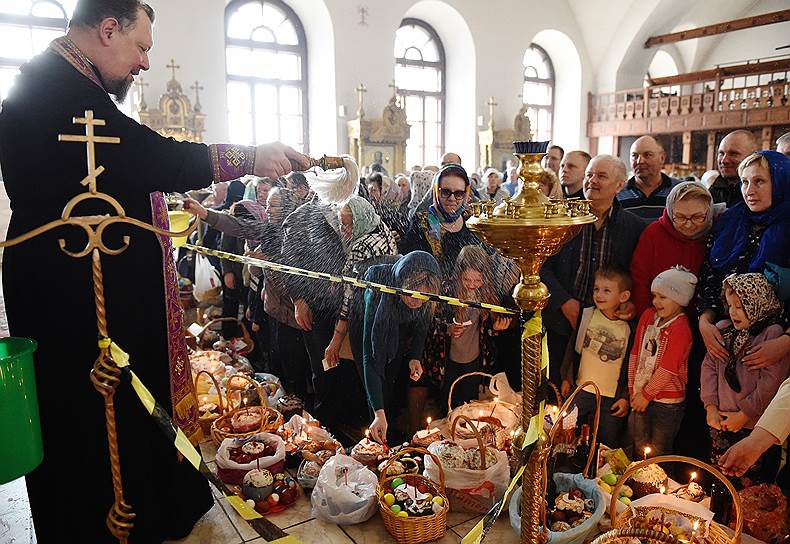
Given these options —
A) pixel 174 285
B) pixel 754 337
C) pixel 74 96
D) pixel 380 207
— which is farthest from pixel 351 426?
pixel 74 96

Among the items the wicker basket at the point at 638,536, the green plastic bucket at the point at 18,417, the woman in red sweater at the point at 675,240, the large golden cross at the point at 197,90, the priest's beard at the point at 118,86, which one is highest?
the large golden cross at the point at 197,90

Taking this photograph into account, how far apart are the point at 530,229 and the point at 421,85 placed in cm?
1439

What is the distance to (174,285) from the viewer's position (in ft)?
7.37

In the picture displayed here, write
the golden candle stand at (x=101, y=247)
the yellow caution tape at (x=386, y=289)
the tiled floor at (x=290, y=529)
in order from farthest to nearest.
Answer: the tiled floor at (x=290, y=529)
the yellow caution tape at (x=386, y=289)
the golden candle stand at (x=101, y=247)

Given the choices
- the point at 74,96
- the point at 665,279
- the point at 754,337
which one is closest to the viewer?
the point at 74,96

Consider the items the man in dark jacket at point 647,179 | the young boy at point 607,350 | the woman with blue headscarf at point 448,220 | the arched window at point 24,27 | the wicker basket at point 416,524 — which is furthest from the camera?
the arched window at point 24,27

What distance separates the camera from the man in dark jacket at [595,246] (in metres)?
3.21

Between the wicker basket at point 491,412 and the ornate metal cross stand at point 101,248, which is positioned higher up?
the ornate metal cross stand at point 101,248

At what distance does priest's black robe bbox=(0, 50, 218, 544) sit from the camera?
190 cm

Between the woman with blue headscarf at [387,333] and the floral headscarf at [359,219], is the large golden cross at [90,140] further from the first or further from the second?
the floral headscarf at [359,219]

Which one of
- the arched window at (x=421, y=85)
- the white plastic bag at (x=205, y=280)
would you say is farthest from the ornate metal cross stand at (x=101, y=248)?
the arched window at (x=421, y=85)

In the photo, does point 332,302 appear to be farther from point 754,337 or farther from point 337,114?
point 337,114

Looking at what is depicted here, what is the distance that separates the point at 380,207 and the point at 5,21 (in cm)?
926

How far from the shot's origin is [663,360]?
9.46 ft
